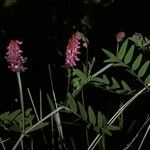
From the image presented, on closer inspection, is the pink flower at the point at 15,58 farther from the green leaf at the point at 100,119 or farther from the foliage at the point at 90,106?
the green leaf at the point at 100,119

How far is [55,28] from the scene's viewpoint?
127 inches

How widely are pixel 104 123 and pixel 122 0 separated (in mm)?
2433

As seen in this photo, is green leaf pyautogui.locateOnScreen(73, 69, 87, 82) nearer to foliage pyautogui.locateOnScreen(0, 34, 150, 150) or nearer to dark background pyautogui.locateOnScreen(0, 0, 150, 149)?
foliage pyautogui.locateOnScreen(0, 34, 150, 150)

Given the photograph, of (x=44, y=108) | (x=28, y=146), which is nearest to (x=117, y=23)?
(x=44, y=108)

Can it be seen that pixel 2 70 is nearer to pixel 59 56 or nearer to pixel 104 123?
pixel 59 56

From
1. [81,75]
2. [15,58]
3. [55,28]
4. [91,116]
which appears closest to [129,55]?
[81,75]

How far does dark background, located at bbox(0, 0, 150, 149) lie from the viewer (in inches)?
102

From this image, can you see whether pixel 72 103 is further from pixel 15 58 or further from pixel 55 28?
pixel 55 28

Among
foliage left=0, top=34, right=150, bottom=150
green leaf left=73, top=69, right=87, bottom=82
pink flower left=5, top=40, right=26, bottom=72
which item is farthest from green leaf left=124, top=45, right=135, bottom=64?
pink flower left=5, top=40, right=26, bottom=72

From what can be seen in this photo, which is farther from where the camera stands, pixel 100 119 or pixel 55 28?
pixel 55 28

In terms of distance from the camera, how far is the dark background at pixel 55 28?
8.51 feet

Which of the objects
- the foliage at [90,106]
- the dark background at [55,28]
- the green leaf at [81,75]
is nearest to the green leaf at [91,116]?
the foliage at [90,106]

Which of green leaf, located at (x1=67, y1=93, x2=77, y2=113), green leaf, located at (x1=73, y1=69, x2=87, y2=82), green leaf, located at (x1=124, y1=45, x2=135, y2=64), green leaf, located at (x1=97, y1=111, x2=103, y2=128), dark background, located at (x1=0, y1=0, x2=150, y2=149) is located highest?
dark background, located at (x1=0, y1=0, x2=150, y2=149)

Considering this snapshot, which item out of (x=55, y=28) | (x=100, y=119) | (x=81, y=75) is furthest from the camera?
(x=55, y=28)
